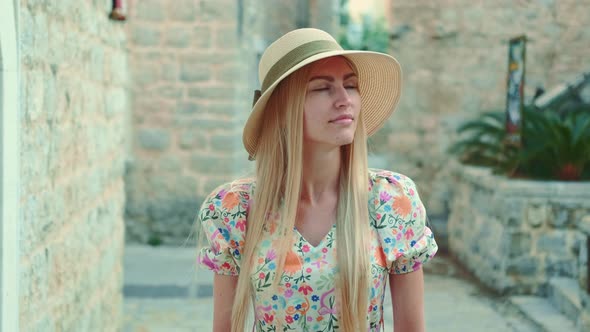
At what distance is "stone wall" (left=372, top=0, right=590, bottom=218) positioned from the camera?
9672mm

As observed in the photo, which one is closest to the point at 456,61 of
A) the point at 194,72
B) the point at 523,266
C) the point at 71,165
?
the point at 194,72

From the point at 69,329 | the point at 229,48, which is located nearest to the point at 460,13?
the point at 229,48

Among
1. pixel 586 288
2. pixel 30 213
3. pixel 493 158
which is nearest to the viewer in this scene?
pixel 30 213

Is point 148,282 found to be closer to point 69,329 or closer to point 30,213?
point 69,329

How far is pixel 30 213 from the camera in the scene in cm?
295

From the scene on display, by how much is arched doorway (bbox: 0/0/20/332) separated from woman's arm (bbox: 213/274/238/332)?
2.58ft

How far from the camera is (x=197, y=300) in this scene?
22.4 ft

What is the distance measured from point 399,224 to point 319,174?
10.3 inches

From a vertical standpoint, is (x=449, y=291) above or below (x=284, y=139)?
below

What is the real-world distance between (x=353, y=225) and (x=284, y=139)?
0.31 meters

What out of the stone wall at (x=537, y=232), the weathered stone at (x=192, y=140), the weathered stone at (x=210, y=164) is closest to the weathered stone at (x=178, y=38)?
the weathered stone at (x=192, y=140)

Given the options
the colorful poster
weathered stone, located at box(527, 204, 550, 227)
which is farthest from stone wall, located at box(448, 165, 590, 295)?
the colorful poster

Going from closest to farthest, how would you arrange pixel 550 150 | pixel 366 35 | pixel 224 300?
pixel 224 300 < pixel 550 150 < pixel 366 35

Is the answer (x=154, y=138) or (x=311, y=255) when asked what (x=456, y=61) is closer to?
(x=154, y=138)
